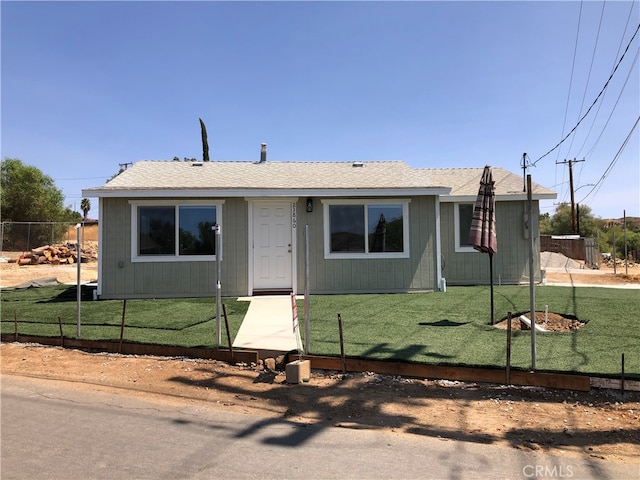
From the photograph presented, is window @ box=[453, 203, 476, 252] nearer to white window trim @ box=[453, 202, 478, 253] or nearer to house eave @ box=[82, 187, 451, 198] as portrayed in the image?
white window trim @ box=[453, 202, 478, 253]

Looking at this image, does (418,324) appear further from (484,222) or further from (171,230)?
(171,230)

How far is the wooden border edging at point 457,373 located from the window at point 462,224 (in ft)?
25.9

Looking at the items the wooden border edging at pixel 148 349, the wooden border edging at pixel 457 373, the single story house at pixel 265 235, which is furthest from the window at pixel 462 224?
the wooden border edging at pixel 148 349

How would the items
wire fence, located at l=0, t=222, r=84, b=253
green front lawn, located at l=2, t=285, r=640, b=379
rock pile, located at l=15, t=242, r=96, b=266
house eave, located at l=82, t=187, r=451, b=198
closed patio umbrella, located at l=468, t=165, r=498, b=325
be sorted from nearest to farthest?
1. green front lawn, located at l=2, t=285, r=640, b=379
2. closed patio umbrella, located at l=468, t=165, r=498, b=325
3. house eave, located at l=82, t=187, r=451, b=198
4. rock pile, located at l=15, t=242, r=96, b=266
5. wire fence, located at l=0, t=222, r=84, b=253

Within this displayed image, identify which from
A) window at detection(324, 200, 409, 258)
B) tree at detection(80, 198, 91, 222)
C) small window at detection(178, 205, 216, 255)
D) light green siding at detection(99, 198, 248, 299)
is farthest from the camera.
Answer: tree at detection(80, 198, 91, 222)

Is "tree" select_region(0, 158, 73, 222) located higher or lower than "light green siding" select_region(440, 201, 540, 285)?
higher

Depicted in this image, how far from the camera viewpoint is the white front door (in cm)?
1103

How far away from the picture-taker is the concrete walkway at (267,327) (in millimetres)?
6516

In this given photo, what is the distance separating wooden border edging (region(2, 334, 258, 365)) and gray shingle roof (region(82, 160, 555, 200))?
4172mm

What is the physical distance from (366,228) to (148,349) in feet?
20.1

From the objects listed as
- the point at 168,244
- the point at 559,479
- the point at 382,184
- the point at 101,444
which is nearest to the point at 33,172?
the point at 168,244

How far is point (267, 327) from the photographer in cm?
765

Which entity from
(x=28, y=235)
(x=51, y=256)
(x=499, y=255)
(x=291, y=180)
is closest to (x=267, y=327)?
(x=291, y=180)

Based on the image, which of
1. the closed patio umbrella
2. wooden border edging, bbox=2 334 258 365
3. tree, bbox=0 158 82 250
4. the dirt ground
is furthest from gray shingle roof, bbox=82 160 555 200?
tree, bbox=0 158 82 250
